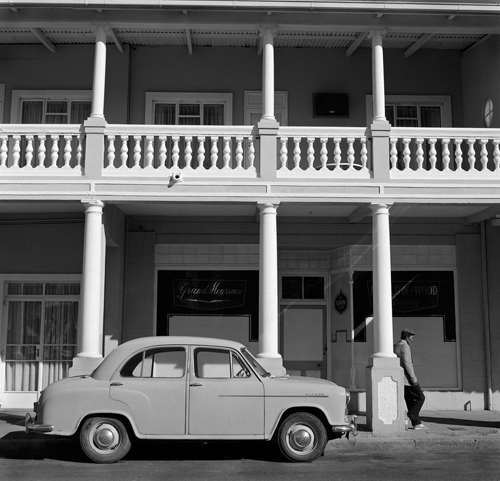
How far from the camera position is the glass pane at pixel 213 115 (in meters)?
16.1

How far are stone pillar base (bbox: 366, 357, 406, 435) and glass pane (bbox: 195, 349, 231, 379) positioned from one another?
3.59 meters

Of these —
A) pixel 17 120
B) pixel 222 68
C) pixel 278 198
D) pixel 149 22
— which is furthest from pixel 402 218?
pixel 17 120

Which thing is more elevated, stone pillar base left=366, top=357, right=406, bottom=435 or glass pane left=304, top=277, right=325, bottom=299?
glass pane left=304, top=277, right=325, bottom=299

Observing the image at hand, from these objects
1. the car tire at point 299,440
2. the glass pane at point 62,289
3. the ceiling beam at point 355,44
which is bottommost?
the car tire at point 299,440

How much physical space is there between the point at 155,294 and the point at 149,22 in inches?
227

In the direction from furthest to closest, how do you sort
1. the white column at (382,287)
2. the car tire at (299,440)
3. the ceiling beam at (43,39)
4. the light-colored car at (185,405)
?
the ceiling beam at (43,39), the white column at (382,287), the car tire at (299,440), the light-colored car at (185,405)

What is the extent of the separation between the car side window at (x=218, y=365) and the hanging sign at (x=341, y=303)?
6.31m

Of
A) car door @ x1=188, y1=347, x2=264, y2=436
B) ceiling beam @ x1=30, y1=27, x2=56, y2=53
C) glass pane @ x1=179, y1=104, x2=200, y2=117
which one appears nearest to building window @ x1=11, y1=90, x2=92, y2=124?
ceiling beam @ x1=30, y1=27, x2=56, y2=53

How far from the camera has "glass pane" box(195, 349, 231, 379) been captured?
32.6 ft

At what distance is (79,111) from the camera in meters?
16.0

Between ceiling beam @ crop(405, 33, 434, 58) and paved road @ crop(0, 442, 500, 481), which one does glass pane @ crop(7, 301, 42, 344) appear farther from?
ceiling beam @ crop(405, 33, 434, 58)

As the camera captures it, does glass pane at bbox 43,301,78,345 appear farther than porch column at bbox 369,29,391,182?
Yes

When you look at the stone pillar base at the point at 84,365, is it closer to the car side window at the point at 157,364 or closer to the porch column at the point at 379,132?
the car side window at the point at 157,364

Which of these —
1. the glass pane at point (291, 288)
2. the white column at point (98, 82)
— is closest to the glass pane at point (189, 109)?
the white column at point (98, 82)
